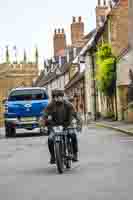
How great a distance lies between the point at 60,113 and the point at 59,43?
95.0 m

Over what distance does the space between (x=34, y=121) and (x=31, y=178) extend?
64.2 feet

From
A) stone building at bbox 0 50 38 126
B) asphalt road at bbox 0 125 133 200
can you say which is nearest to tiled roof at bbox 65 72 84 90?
stone building at bbox 0 50 38 126

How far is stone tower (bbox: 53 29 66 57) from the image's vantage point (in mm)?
105750

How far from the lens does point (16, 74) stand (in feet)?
466

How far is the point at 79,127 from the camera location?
48.6 ft

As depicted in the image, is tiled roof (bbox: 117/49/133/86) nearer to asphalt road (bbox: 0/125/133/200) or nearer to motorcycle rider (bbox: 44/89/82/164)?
asphalt road (bbox: 0/125/133/200)

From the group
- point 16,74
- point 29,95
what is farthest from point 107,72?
Result: point 16,74

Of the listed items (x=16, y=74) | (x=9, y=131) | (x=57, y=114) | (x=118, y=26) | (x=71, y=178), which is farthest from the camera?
(x=16, y=74)

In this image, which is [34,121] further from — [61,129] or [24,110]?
[61,129]

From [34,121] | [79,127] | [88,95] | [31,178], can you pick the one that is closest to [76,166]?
[79,127]

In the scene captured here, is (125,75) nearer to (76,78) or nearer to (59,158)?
(76,78)

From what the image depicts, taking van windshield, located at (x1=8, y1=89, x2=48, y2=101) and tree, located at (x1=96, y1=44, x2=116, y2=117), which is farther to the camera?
tree, located at (x1=96, y1=44, x2=116, y2=117)

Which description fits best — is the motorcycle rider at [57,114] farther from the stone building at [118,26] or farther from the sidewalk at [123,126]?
the stone building at [118,26]

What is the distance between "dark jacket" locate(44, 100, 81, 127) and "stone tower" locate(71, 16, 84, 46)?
77994 millimetres
